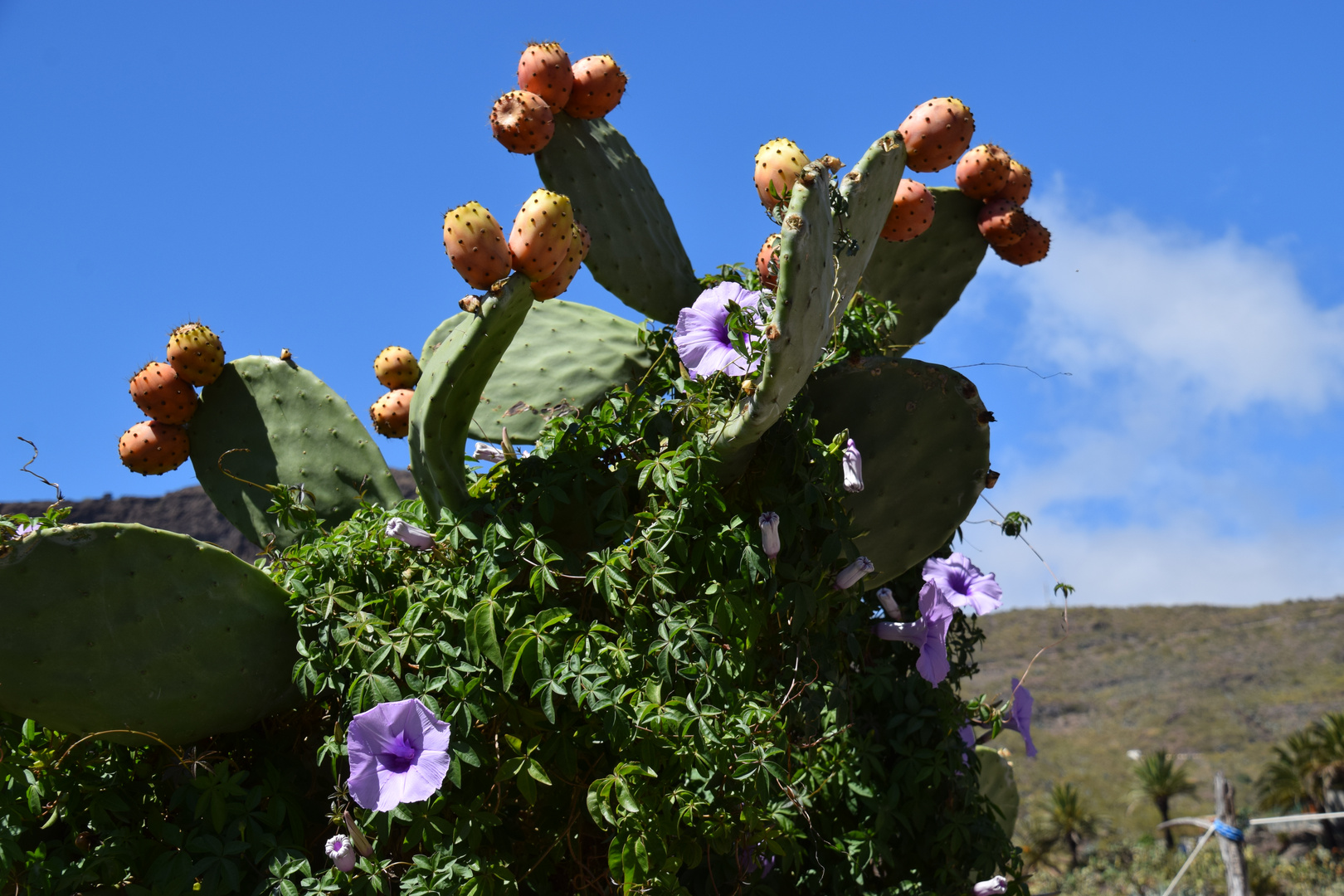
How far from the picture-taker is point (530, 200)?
1.84m

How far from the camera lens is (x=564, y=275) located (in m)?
1.85

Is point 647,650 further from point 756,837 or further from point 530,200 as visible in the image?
point 530,200

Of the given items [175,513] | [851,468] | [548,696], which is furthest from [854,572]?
[175,513]

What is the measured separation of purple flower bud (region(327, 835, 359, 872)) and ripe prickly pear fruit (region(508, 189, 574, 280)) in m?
1.04

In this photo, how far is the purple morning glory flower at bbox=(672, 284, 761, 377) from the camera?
2.08 meters

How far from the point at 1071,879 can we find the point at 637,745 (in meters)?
17.9

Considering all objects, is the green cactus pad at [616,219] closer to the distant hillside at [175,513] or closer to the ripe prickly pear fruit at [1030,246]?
the ripe prickly pear fruit at [1030,246]

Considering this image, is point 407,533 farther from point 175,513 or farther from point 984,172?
point 175,513

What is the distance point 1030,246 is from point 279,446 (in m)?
2.05

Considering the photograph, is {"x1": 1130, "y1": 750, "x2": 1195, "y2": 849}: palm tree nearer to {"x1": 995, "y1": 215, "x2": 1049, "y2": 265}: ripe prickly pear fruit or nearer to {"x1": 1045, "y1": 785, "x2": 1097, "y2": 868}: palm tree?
{"x1": 1045, "y1": 785, "x2": 1097, "y2": 868}: palm tree

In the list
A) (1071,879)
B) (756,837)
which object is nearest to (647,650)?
(756,837)

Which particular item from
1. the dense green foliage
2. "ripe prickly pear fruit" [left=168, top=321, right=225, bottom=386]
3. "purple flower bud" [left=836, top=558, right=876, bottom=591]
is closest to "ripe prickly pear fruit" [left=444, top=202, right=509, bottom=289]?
the dense green foliage

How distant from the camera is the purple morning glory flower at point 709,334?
2.08 meters

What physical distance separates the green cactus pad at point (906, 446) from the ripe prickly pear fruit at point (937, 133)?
1.42ft
